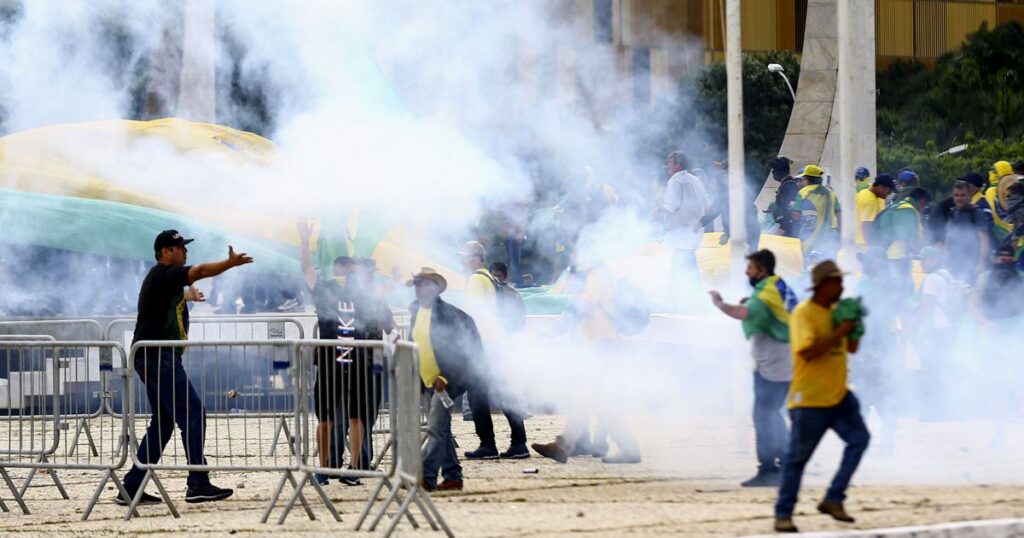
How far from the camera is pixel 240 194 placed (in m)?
19.9

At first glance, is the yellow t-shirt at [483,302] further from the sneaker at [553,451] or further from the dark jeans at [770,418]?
the dark jeans at [770,418]

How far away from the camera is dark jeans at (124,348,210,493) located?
10.0m

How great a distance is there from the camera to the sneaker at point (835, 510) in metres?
8.20

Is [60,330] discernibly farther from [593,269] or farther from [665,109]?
[665,109]

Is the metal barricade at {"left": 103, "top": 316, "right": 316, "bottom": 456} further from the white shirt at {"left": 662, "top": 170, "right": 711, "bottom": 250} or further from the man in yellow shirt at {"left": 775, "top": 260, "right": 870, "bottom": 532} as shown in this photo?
the man in yellow shirt at {"left": 775, "top": 260, "right": 870, "bottom": 532}

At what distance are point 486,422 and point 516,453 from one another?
325 mm

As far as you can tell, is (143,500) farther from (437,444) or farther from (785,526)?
(785,526)

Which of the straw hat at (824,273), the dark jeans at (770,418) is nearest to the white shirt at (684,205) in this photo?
the dark jeans at (770,418)

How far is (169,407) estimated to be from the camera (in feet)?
33.1

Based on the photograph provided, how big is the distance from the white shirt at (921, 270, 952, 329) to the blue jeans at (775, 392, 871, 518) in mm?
4765

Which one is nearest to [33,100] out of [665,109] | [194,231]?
[194,231]

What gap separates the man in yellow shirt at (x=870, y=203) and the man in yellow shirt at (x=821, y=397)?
537 cm

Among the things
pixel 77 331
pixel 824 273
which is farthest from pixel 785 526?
pixel 77 331

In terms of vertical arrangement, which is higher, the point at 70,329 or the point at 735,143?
the point at 735,143
